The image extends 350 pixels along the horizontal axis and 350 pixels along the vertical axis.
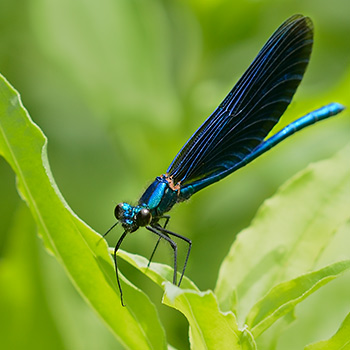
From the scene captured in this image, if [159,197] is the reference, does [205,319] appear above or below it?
below

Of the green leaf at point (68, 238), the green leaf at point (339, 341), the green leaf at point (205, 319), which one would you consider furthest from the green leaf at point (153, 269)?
the green leaf at point (339, 341)

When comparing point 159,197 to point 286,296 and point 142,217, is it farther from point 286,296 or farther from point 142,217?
point 286,296

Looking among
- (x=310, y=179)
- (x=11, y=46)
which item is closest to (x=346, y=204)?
(x=310, y=179)

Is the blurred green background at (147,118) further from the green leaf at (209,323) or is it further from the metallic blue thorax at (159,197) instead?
the green leaf at (209,323)

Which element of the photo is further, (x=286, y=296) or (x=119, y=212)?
(x=119, y=212)

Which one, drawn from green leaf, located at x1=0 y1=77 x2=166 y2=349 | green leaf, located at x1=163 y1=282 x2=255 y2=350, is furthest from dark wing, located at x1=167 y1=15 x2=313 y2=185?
green leaf, located at x1=163 y1=282 x2=255 y2=350

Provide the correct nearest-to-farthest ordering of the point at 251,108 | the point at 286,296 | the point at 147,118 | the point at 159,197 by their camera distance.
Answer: the point at 286,296
the point at 159,197
the point at 251,108
the point at 147,118

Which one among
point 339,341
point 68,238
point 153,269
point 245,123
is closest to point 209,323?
point 153,269

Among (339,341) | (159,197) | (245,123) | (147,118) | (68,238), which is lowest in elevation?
(339,341)

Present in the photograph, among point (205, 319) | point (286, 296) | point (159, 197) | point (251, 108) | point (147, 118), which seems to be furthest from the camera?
point (147, 118)
